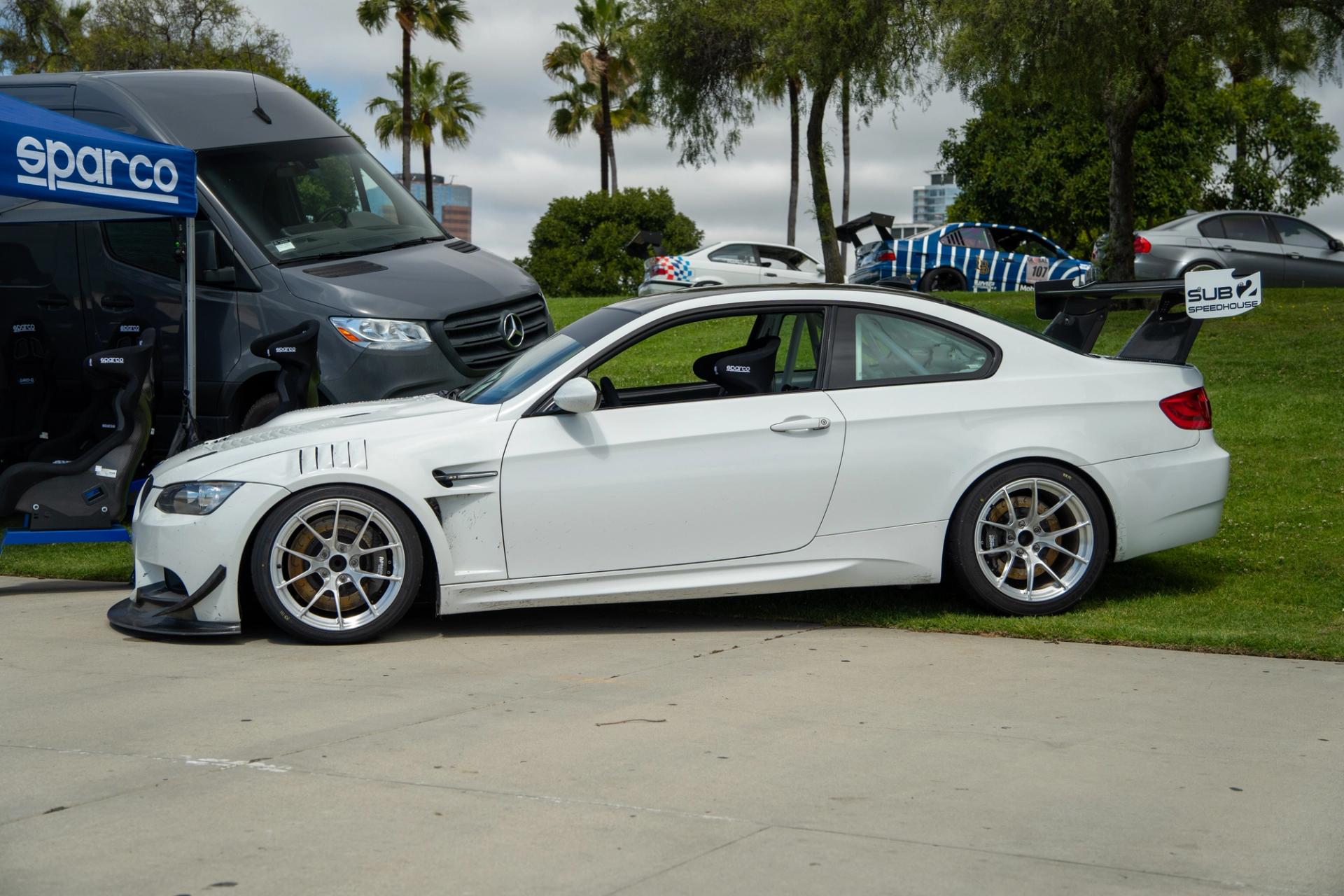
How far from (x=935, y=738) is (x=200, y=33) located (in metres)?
42.7

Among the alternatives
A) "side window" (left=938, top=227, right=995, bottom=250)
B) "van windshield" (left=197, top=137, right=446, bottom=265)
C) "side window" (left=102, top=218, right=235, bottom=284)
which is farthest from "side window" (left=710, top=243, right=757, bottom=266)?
"side window" (left=102, top=218, right=235, bottom=284)

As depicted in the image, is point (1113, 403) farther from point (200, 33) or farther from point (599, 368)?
point (200, 33)

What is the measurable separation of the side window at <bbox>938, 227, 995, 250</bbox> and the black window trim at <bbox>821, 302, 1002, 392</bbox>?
60.2ft

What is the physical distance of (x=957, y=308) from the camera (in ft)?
21.6

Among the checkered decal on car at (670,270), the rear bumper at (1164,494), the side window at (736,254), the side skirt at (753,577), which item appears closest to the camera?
the side skirt at (753,577)

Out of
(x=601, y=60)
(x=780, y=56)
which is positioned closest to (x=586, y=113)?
(x=601, y=60)

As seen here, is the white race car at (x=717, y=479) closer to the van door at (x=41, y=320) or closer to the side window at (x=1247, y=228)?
the van door at (x=41, y=320)

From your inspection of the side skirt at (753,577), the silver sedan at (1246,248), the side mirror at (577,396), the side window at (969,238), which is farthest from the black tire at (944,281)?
the side mirror at (577,396)

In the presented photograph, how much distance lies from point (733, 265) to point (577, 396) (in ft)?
66.1

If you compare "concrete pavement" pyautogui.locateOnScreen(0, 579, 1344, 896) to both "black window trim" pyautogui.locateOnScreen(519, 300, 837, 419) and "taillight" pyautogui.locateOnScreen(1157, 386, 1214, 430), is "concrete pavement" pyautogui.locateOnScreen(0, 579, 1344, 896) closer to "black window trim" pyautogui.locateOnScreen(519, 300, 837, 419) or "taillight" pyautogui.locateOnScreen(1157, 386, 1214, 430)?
"black window trim" pyautogui.locateOnScreen(519, 300, 837, 419)

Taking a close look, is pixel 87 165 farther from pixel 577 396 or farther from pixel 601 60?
pixel 601 60

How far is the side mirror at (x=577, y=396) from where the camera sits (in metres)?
5.86

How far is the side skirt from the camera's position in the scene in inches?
234

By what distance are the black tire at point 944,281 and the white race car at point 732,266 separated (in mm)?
2524
